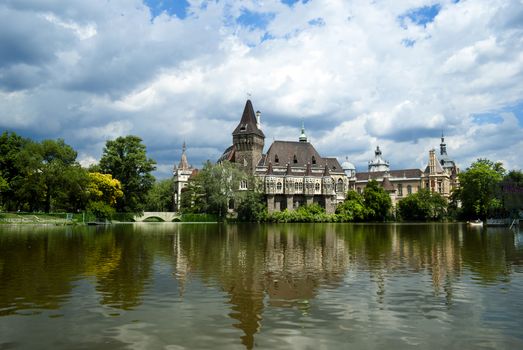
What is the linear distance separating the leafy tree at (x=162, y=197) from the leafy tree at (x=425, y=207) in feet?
210

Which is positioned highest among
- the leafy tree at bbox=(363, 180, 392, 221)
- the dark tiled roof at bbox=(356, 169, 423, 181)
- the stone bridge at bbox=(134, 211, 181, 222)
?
the dark tiled roof at bbox=(356, 169, 423, 181)

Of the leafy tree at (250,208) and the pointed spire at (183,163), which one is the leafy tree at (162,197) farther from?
the leafy tree at (250,208)

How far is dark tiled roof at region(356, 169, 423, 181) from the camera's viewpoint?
140962 millimetres

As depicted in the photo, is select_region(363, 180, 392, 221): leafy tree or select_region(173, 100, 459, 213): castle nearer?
select_region(363, 180, 392, 221): leafy tree

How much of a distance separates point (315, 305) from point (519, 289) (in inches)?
290

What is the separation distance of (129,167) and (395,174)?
90.3 metres

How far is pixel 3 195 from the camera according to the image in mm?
71688

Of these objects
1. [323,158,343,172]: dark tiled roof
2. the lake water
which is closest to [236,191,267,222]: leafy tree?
[323,158,343,172]: dark tiled roof

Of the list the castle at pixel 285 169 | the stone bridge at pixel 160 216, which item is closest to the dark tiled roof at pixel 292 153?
the castle at pixel 285 169

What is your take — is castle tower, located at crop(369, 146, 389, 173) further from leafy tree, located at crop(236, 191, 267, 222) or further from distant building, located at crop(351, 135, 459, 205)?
leafy tree, located at crop(236, 191, 267, 222)

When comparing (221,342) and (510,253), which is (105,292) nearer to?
(221,342)

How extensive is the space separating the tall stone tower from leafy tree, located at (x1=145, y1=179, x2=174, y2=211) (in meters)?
30.8

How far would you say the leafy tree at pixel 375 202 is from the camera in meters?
96.4

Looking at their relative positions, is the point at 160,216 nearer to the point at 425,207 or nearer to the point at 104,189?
the point at 104,189
